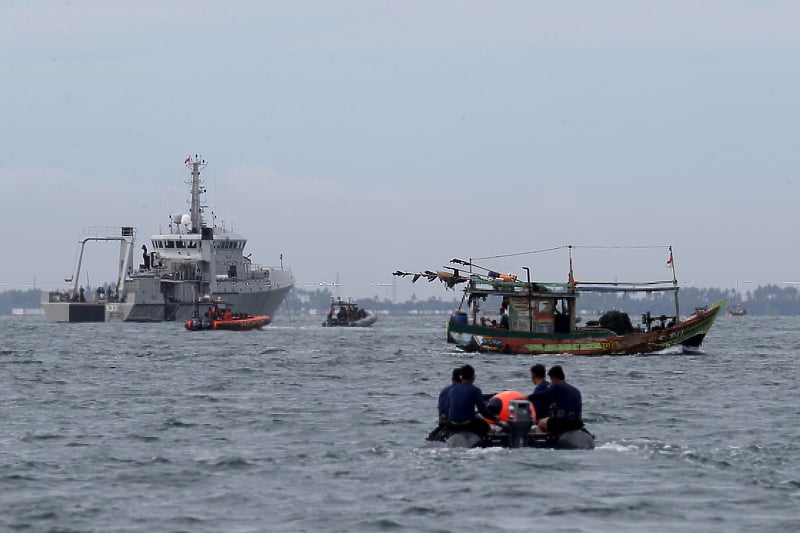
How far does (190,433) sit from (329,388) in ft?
43.8

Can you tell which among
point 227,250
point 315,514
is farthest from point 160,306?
point 315,514

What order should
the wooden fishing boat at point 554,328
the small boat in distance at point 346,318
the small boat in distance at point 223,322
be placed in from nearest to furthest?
the wooden fishing boat at point 554,328 < the small boat in distance at point 223,322 < the small boat in distance at point 346,318

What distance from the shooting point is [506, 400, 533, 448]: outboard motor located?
23078 millimetres

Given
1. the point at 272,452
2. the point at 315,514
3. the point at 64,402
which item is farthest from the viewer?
the point at 64,402

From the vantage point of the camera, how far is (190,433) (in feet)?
90.9

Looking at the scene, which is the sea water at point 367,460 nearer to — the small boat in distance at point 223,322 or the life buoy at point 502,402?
the life buoy at point 502,402

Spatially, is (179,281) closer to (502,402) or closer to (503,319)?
(503,319)

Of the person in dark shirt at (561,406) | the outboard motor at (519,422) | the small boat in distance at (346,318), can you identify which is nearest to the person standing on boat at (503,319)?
the person in dark shirt at (561,406)

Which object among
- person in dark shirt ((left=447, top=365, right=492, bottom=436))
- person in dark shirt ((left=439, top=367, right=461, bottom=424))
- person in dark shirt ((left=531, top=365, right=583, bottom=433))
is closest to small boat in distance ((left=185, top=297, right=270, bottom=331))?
person in dark shirt ((left=439, top=367, right=461, bottom=424))

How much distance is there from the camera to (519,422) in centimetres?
2312

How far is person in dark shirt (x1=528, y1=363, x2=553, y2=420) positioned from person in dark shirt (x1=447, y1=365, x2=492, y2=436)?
0.97 m

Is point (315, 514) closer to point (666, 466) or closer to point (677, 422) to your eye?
point (666, 466)

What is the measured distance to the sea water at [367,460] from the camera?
59.4 ft

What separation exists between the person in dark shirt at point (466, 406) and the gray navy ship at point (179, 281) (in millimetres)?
110305
